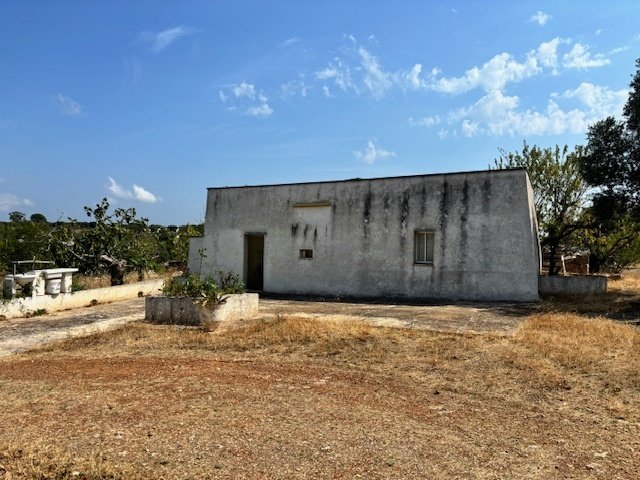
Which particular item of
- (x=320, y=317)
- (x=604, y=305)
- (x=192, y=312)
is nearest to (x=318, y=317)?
(x=320, y=317)

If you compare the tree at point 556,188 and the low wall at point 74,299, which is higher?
the tree at point 556,188

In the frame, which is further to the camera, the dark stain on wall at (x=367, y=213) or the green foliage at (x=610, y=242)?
the green foliage at (x=610, y=242)

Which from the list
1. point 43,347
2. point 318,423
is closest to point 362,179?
point 43,347

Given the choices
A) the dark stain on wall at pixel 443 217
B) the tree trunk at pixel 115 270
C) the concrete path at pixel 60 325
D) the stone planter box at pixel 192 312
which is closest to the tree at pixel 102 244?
the tree trunk at pixel 115 270

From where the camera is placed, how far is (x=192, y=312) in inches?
368

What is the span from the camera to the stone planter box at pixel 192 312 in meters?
9.23

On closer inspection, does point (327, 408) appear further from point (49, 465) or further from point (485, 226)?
point (485, 226)

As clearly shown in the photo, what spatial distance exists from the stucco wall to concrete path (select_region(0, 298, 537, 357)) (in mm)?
1545

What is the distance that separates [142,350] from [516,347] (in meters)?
5.53

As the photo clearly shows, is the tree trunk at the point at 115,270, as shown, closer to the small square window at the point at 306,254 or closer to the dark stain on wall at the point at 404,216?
the small square window at the point at 306,254

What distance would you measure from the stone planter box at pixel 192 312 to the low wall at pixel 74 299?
10.5 feet

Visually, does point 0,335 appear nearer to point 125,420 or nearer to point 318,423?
point 125,420

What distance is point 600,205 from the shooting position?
1545cm

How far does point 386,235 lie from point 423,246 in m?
1.17
